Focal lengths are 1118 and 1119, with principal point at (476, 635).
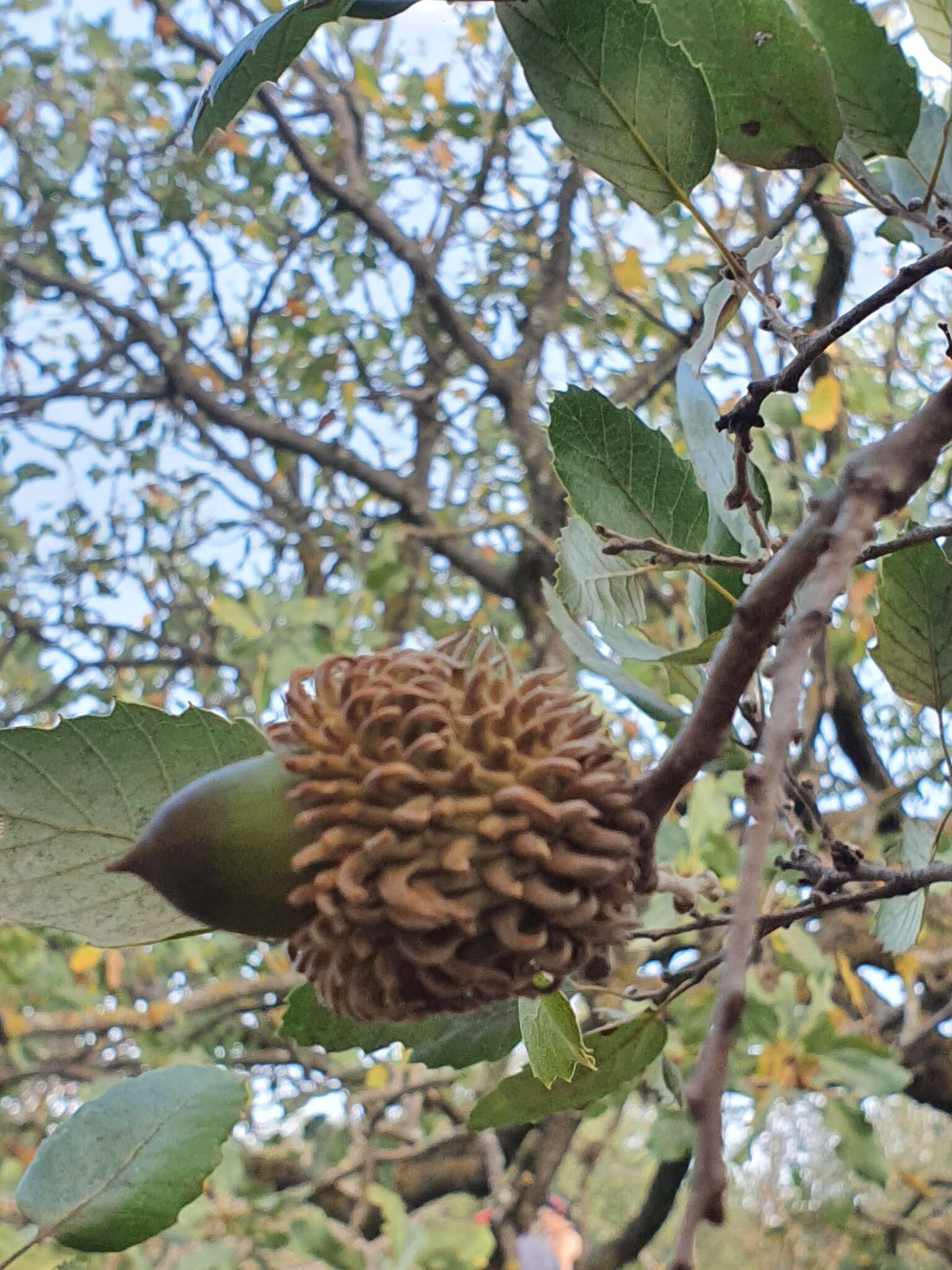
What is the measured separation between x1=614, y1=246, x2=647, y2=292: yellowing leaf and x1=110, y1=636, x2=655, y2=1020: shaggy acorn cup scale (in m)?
2.23

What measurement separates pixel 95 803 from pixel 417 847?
22cm

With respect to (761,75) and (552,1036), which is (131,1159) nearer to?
(552,1036)

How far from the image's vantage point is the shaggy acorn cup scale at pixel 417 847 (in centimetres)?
56

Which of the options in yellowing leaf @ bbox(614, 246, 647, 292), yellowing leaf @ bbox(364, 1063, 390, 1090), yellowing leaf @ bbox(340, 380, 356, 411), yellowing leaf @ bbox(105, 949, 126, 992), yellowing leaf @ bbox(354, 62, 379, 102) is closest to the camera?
yellowing leaf @ bbox(364, 1063, 390, 1090)

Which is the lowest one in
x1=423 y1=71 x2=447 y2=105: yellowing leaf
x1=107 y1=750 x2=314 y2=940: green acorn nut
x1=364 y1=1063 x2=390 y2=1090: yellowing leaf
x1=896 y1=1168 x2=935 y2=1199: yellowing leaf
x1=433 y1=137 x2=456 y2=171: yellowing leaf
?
x1=896 y1=1168 x2=935 y2=1199: yellowing leaf

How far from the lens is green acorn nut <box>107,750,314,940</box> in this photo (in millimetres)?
577

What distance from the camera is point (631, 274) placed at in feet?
8.72

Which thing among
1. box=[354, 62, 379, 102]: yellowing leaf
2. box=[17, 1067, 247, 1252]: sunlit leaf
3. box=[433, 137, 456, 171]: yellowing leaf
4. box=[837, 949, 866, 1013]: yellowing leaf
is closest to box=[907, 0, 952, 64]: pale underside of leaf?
box=[17, 1067, 247, 1252]: sunlit leaf

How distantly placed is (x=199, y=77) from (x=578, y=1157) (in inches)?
138

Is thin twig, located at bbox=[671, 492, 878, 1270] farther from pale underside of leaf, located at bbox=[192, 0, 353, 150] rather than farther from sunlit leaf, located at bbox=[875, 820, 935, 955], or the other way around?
sunlit leaf, located at bbox=[875, 820, 935, 955]

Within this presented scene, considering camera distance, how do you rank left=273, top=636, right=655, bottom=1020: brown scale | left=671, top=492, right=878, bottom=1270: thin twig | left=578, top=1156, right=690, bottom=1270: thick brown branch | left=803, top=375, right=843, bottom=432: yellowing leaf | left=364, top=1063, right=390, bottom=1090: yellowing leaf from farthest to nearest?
left=364, top=1063, right=390, bottom=1090: yellowing leaf, left=578, top=1156, right=690, bottom=1270: thick brown branch, left=803, top=375, right=843, bottom=432: yellowing leaf, left=273, top=636, right=655, bottom=1020: brown scale, left=671, top=492, right=878, bottom=1270: thin twig

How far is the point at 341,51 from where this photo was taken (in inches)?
144

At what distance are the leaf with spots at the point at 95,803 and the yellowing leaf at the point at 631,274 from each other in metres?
2.22

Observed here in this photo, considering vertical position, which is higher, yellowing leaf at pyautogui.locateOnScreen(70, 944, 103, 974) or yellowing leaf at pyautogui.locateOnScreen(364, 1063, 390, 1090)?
yellowing leaf at pyautogui.locateOnScreen(70, 944, 103, 974)
